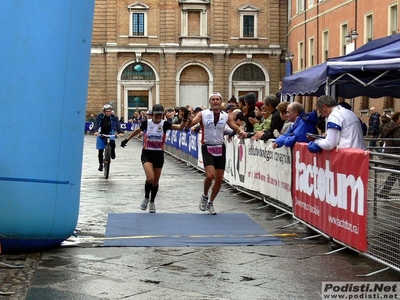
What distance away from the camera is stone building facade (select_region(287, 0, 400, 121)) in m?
36.5

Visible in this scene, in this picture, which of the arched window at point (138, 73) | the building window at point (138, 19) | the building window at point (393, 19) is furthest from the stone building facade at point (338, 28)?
the building window at point (138, 19)

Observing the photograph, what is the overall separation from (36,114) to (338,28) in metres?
36.9

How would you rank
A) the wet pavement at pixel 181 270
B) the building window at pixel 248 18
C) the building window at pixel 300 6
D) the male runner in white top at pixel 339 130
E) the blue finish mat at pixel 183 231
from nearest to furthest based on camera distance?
the wet pavement at pixel 181 270 → the male runner in white top at pixel 339 130 → the blue finish mat at pixel 183 231 → the building window at pixel 300 6 → the building window at pixel 248 18

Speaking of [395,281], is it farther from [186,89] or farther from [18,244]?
[186,89]

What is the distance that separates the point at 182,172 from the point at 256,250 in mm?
14160

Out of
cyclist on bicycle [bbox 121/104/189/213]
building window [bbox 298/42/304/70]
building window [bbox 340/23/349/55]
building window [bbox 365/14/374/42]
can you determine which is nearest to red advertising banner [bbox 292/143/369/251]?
cyclist on bicycle [bbox 121/104/189/213]

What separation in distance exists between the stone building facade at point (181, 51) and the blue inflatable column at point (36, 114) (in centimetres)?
5933

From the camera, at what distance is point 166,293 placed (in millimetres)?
7582

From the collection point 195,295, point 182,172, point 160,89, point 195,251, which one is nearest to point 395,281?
point 195,295

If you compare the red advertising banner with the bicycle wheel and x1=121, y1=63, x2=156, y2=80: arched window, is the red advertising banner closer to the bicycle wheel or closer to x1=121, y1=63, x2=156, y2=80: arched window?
the bicycle wheel

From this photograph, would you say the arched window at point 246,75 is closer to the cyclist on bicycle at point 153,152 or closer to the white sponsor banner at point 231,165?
the white sponsor banner at point 231,165

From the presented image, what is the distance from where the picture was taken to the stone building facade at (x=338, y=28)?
36.5m

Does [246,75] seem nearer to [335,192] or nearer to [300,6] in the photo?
[300,6]

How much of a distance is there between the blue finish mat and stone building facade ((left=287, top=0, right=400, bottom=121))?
764 inches
